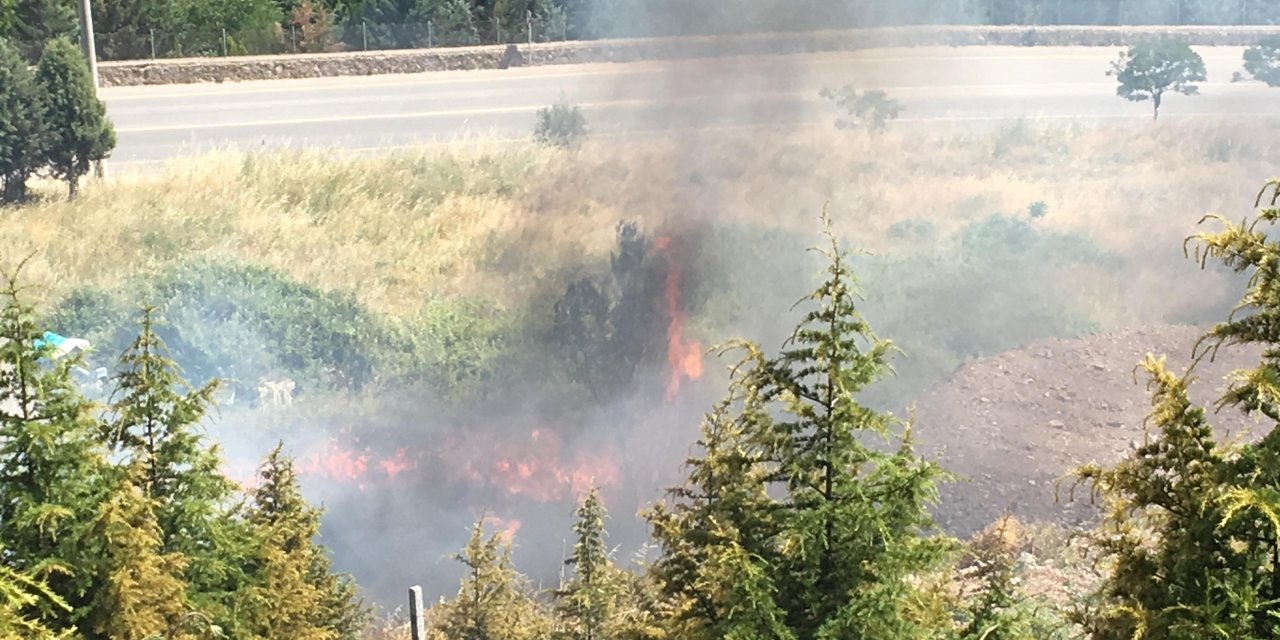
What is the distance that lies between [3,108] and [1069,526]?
1306cm

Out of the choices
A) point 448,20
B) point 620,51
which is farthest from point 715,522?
point 448,20

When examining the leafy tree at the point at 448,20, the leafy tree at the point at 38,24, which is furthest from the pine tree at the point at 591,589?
the leafy tree at the point at 38,24

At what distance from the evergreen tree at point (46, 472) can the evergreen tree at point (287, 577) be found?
1.06m

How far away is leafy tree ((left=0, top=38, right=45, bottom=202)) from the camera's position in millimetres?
15008

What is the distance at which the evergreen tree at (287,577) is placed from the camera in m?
6.64

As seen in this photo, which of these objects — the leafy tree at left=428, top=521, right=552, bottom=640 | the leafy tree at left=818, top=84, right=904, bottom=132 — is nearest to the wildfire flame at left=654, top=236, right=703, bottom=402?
the leafy tree at left=818, top=84, right=904, bottom=132

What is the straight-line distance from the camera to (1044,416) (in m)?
14.6

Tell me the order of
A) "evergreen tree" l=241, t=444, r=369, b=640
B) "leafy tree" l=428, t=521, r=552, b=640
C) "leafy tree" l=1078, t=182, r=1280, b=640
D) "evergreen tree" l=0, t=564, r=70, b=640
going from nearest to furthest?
"leafy tree" l=1078, t=182, r=1280, b=640 < "evergreen tree" l=0, t=564, r=70, b=640 < "evergreen tree" l=241, t=444, r=369, b=640 < "leafy tree" l=428, t=521, r=552, b=640

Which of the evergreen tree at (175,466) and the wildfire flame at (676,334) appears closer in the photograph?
the evergreen tree at (175,466)

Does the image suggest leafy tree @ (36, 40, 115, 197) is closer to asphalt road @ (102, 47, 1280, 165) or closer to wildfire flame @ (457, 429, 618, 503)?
asphalt road @ (102, 47, 1280, 165)

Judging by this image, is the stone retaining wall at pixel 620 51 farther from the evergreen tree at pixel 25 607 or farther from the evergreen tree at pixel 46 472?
the evergreen tree at pixel 25 607

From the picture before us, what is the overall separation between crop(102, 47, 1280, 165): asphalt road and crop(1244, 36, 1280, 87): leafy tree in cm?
28

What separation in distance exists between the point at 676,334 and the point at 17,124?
8357 millimetres

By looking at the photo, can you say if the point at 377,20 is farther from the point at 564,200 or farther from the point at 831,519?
the point at 831,519
